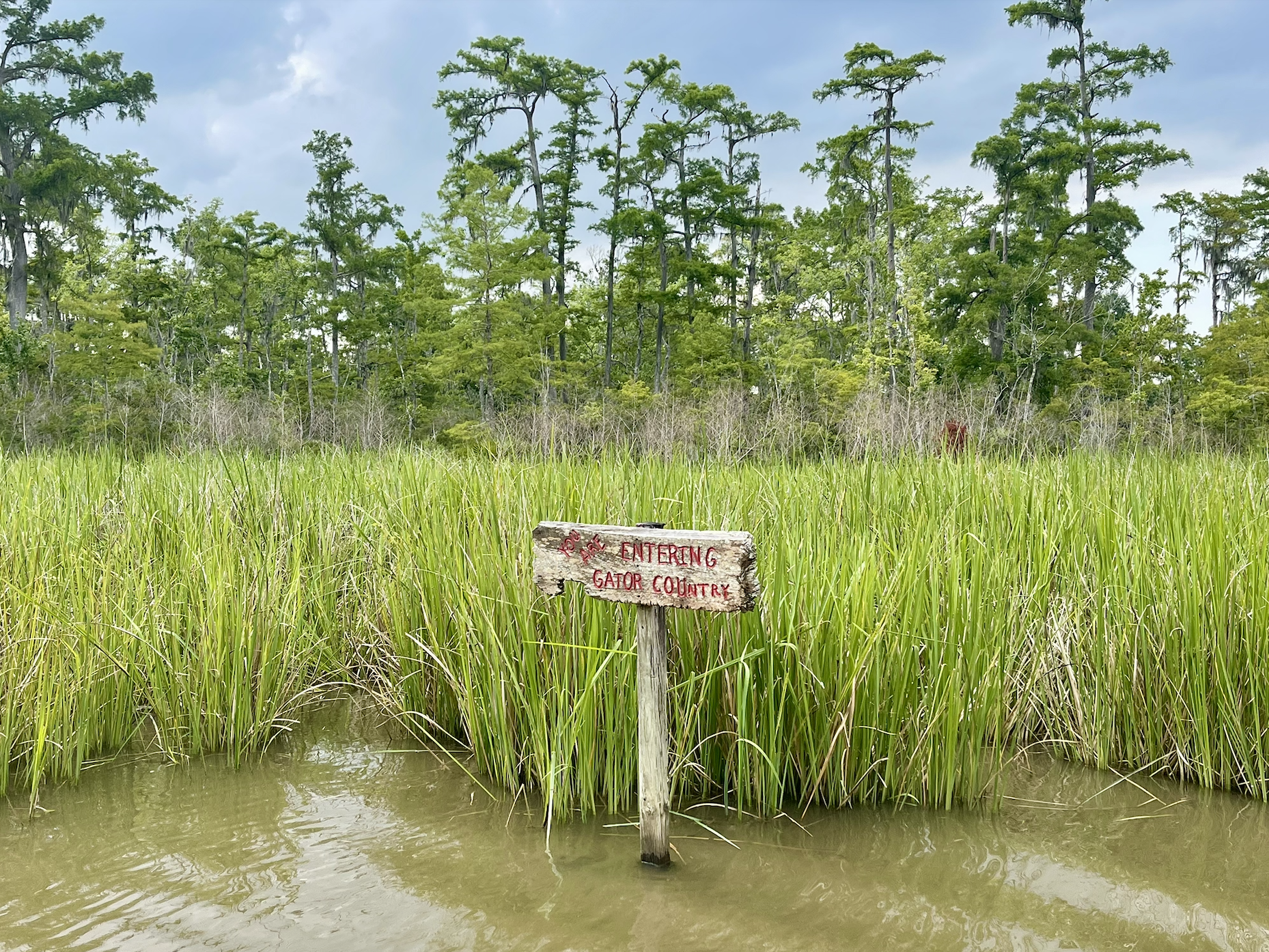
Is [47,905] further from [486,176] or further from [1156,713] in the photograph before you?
[486,176]

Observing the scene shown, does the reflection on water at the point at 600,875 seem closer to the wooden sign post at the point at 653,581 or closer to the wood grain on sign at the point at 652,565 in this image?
the wooden sign post at the point at 653,581

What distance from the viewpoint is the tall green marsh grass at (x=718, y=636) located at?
274 cm

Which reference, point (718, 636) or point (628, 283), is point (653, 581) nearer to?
point (718, 636)

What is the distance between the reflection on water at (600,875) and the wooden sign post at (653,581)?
0.31 m

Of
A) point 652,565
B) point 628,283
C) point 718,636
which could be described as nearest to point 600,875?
point 718,636

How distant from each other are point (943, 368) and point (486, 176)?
→ 16.5 m

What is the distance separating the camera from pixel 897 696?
2.71 m

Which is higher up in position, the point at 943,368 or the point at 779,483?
the point at 943,368

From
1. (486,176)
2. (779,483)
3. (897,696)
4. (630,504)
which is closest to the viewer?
(897,696)

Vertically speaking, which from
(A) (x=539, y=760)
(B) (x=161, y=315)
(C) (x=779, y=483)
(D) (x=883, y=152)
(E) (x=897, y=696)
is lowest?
(A) (x=539, y=760)

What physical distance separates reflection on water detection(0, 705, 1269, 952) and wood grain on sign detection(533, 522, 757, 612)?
891 millimetres

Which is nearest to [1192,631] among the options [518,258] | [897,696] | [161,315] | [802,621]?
[897,696]

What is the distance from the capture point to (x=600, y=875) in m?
2.41

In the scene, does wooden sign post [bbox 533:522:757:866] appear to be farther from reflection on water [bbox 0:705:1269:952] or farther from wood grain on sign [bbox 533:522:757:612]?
reflection on water [bbox 0:705:1269:952]
